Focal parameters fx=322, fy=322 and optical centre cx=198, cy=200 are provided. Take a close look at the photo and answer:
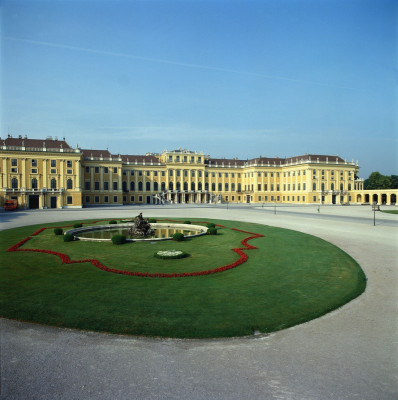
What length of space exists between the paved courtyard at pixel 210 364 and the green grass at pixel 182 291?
1.91 feet

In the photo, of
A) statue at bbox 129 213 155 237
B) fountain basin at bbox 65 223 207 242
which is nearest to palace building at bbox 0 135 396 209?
fountain basin at bbox 65 223 207 242

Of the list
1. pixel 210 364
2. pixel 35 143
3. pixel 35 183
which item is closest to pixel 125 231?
pixel 210 364

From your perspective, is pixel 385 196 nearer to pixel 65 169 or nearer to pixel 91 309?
pixel 65 169

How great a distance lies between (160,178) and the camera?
306 ft

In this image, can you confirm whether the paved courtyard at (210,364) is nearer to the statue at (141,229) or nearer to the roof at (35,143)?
the statue at (141,229)

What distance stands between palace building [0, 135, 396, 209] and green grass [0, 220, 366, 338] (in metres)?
52.7

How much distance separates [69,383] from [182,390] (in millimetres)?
1968

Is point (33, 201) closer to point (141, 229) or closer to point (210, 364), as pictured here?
point (141, 229)

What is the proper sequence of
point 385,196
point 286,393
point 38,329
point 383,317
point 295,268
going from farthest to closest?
point 385,196
point 295,268
point 383,317
point 38,329
point 286,393

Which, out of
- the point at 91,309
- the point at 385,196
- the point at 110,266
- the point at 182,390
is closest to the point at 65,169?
the point at 110,266

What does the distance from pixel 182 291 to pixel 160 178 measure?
8385cm

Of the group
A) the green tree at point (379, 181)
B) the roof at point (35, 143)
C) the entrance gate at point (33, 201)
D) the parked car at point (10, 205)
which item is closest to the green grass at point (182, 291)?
the parked car at point (10, 205)

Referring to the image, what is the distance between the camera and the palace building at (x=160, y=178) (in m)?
64.1

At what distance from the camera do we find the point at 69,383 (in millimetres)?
5543
